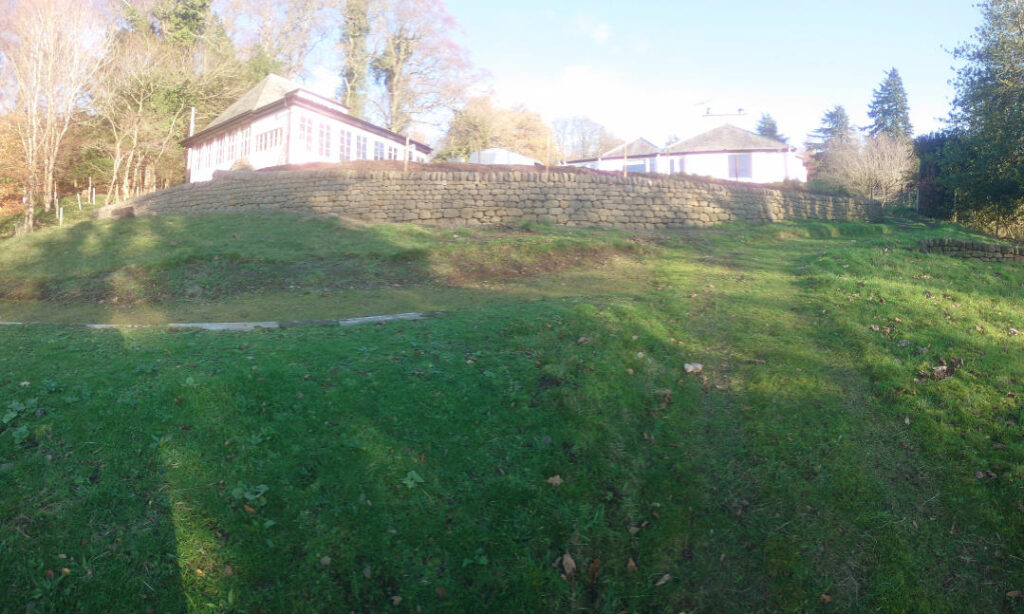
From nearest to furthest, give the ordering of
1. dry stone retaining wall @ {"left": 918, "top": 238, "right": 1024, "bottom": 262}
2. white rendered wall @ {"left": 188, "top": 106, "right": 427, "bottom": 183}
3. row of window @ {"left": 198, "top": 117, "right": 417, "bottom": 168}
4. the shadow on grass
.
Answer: the shadow on grass, dry stone retaining wall @ {"left": 918, "top": 238, "right": 1024, "bottom": 262}, white rendered wall @ {"left": 188, "top": 106, "right": 427, "bottom": 183}, row of window @ {"left": 198, "top": 117, "right": 417, "bottom": 168}

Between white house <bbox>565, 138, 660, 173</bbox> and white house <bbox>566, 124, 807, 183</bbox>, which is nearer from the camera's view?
white house <bbox>566, 124, 807, 183</bbox>

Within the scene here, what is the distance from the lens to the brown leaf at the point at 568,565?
3607 mm

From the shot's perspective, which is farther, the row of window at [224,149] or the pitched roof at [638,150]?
the pitched roof at [638,150]

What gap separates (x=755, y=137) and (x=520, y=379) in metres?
33.7

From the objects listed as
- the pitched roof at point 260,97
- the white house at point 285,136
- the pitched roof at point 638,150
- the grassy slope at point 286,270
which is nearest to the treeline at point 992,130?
the grassy slope at point 286,270

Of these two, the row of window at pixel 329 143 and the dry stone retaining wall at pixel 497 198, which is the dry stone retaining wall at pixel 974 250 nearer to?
the dry stone retaining wall at pixel 497 198

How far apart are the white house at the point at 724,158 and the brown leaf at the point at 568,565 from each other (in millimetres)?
30477

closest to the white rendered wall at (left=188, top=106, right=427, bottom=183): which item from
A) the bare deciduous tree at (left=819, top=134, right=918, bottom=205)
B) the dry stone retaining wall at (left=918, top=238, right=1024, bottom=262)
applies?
the dry stone retaining wall at (left=918, top=238, right=1024, bottom=262)

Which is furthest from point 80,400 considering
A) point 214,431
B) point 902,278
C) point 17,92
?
point 17,92

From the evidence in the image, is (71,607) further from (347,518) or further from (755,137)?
(755,137)

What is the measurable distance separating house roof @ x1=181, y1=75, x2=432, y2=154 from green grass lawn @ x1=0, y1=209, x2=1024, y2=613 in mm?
19794

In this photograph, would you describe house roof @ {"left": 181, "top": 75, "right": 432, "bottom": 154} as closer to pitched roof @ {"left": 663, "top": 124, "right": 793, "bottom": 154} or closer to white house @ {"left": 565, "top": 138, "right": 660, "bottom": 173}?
white house @ {"left": 565, "top": 138, "right": 660, "bottom": 173}

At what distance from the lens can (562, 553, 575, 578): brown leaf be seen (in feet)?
11.8

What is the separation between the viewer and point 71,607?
3.10m
